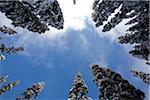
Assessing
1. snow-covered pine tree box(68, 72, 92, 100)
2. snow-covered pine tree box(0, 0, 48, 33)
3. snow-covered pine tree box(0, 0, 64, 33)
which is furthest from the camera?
snow-covered pine tree box(68, 72, 92, 100)

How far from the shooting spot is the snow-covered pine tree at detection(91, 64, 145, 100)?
9.51 meters

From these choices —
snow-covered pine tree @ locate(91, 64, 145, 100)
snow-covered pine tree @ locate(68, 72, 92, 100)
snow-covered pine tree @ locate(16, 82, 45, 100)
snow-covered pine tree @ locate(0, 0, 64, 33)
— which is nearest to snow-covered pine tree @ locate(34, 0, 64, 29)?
snow-covered pine tree @ locate(0, 0, 64, 33)

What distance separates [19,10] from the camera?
26.9 feet

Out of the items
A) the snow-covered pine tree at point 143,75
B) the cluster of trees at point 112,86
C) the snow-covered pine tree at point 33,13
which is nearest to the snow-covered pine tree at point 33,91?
the cluster of trees at point 112,86

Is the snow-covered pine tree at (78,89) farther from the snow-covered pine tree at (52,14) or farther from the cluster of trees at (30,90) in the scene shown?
the snow-covered pine tree at (52,14)

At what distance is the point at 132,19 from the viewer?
8984mm

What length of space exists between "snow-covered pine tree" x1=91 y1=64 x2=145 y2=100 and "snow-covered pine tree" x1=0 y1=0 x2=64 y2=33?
113 inches

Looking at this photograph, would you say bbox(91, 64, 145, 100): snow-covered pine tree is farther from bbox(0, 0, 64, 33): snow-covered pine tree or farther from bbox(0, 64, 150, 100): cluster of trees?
bbox(0, 0, 64, 33): snow-covered pine tree

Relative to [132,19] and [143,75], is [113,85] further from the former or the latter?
[132,19]

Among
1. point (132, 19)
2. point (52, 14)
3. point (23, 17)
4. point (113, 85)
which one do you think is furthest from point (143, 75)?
point (23, 17)

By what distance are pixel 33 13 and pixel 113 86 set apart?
3.29 metres

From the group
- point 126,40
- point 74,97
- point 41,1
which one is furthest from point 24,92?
point 41,1

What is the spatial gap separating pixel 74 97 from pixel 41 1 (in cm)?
766

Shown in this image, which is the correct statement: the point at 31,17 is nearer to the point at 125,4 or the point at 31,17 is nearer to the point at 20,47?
the point at 125,4
